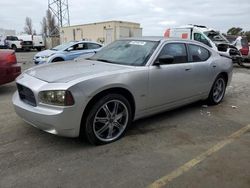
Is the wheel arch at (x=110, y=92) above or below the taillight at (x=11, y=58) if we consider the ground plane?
below

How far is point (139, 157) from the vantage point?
357 cm

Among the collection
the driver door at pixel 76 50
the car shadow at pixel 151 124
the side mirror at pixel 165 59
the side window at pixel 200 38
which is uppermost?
the side window at pixel 200 38

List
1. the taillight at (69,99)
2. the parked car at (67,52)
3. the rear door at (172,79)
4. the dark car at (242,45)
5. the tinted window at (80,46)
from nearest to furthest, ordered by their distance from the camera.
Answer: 1. the taillight at (69,99)
2. the rear door at (172,79)
3. the parked car at (67,52)
4. the tinted window at (80,46)
5. the dark car at (242,45)

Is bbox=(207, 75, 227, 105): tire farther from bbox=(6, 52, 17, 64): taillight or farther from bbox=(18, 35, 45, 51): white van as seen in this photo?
bbox=(18, 35, 45, 51): white van

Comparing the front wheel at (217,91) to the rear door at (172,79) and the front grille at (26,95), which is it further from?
the front grille at (26,95)

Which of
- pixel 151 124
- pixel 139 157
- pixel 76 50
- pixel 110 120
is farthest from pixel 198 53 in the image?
pixel 76 50

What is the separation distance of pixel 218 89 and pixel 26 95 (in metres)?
4.26

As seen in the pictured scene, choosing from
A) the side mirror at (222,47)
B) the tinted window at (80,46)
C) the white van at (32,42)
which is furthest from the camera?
the white van at (32,42)

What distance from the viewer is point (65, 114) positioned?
136 inches

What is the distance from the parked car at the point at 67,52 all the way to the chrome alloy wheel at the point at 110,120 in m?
7.29

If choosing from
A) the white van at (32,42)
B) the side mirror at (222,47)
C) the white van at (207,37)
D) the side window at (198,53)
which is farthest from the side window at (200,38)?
the white van at (32,42)

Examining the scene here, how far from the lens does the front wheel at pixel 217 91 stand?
20.0ft

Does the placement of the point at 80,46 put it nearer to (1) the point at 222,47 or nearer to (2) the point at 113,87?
(1) the point at 222,47

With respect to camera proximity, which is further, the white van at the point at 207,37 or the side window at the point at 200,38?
the white van at the point at 207,37
